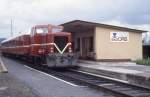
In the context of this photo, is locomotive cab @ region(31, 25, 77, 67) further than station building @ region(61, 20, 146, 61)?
No

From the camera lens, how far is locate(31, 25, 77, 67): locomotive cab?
2784 centimetres

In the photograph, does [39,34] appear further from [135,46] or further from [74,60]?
[135,46]

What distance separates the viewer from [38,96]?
Answer: 14016mm

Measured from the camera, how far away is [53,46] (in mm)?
28516

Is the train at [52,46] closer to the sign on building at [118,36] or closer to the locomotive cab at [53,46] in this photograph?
the locomotive cab at [53,46]

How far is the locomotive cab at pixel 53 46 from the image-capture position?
27844mm

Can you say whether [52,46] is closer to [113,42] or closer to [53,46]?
[53,46]

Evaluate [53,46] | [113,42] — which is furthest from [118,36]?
[53,46]

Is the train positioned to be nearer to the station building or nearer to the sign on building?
the station building

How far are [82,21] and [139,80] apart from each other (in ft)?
48.5

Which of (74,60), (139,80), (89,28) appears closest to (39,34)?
(74,60)

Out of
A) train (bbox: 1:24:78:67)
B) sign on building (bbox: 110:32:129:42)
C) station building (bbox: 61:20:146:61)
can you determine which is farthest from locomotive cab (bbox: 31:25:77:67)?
sign on building (bbox: 110:32:129:42)

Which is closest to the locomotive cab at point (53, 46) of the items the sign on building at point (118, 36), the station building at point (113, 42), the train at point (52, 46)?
the train at point (52, 46)

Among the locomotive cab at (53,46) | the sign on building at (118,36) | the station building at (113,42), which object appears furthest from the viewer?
the sign on building at (118,36)
